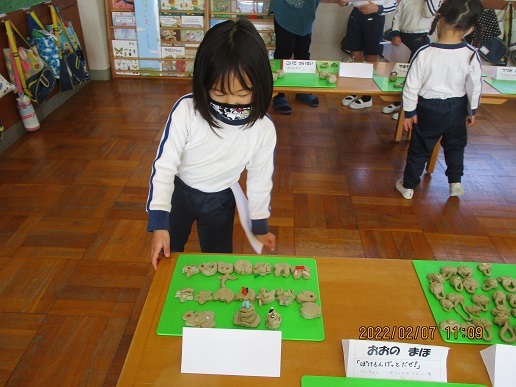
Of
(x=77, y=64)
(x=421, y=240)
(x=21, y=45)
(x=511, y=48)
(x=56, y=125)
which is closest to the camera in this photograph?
(x=421, y=240)

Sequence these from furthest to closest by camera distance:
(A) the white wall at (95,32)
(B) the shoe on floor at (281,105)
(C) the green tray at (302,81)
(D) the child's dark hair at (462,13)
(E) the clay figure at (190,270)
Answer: (A) the white wall at (95,32), (B) the shoe on floor at (281,105), (C) the green tray at (302,81), (D) the child's dark hair at (462,13), (E) the clay figure at (190,270)

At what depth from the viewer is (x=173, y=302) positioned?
0.88 meters

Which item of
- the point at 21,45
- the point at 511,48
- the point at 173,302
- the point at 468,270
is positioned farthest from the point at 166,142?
the point at 511,48

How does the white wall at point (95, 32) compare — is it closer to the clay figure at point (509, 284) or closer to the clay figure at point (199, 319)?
the clay figure at point (199, 319)

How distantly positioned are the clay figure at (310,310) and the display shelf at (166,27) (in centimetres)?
365

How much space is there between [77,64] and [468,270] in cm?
338

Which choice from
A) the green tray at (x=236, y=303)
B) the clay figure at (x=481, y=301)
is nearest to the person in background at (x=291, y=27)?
the green tray at (x=236, y=303)

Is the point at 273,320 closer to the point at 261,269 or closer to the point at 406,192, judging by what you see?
the point at 261,269

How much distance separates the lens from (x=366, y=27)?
344 centimetres

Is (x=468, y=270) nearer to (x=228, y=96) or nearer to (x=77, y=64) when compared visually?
(x=228, y=96)

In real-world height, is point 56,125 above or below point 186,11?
below

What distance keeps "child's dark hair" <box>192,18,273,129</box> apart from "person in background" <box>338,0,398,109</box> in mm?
2767
